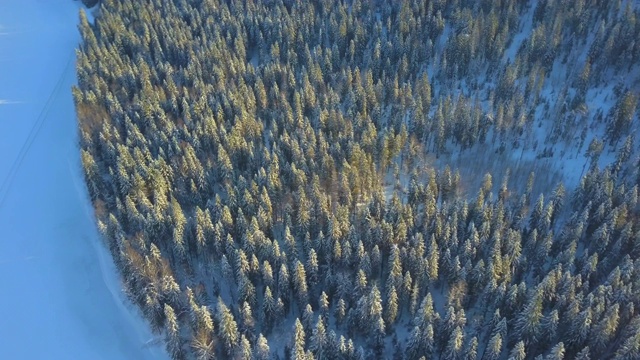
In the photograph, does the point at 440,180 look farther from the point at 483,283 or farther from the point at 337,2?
the point at 337,2

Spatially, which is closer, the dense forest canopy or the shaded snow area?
the dense forest canopy

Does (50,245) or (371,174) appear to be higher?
(371,174)

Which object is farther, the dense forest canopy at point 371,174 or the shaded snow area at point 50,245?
the shaded snow area at point 50,245

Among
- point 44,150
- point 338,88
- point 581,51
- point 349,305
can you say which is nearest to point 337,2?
point 338,88
